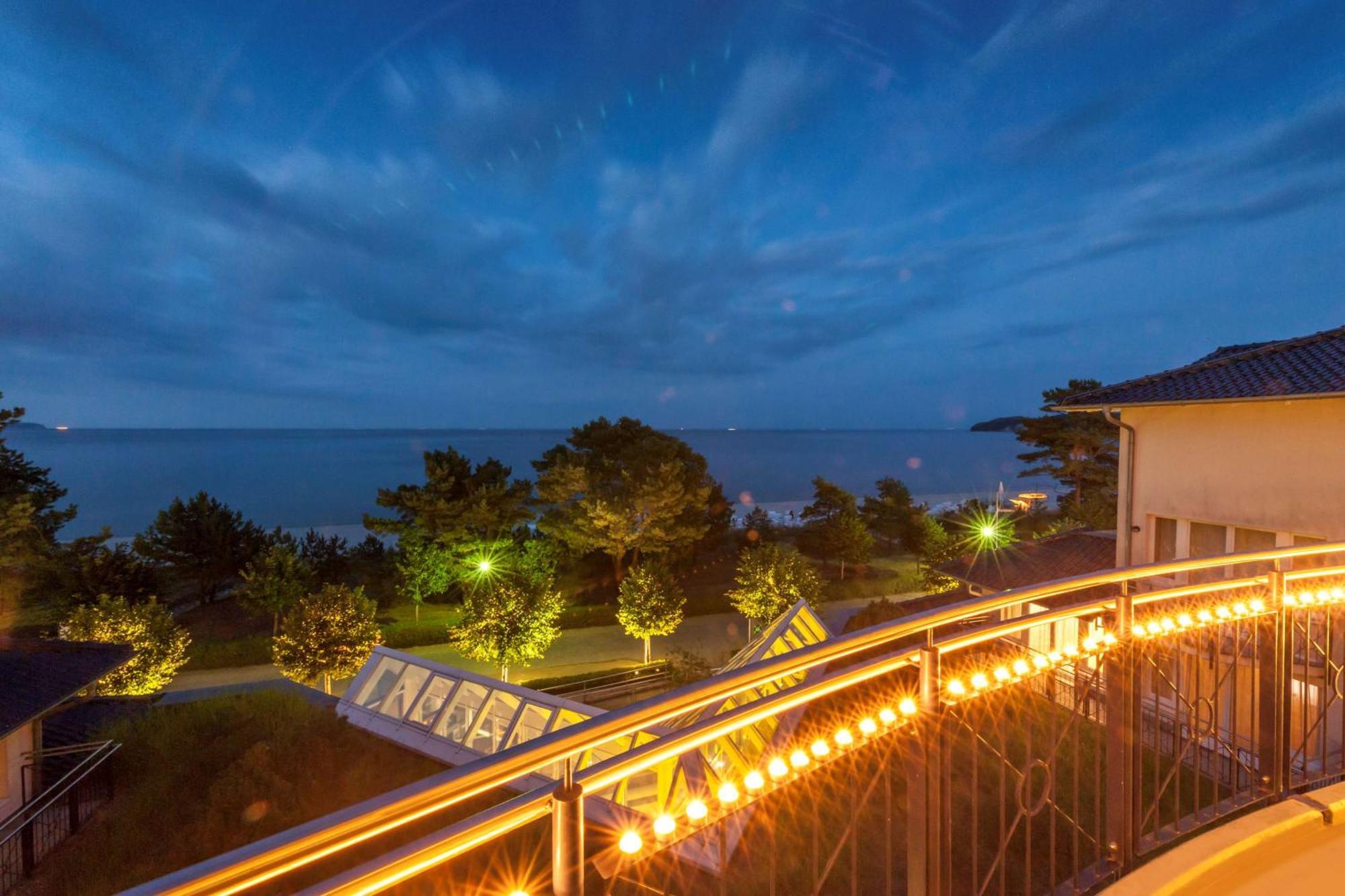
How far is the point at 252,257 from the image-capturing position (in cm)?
5425

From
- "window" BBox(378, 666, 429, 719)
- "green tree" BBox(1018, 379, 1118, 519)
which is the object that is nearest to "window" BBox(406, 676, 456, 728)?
"window" BBox(378, 666, 429, 719)

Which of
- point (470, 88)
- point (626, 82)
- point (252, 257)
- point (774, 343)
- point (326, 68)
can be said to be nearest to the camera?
point (470, 88)

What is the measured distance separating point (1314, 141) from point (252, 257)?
6870cm

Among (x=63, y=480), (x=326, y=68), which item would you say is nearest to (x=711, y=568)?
(x=326, y=68)

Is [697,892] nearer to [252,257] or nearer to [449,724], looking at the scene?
A: [449,724]

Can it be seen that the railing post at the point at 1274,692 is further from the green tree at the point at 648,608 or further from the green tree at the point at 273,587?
the green tree at the point at 273,587

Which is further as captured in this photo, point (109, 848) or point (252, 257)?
point (252, 257)

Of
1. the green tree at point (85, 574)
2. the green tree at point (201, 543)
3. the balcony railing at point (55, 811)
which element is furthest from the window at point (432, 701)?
the green tree at point (201, 543)

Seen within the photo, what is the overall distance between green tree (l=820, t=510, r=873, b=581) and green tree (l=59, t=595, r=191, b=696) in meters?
24.4

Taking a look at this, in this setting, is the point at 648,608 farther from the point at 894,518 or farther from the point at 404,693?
the point at 894,518

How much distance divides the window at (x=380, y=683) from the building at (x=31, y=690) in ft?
13.0

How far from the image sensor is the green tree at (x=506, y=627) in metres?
17.2

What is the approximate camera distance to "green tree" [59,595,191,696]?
15141 mm

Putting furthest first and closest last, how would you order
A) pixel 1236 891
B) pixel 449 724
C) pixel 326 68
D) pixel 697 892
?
pixel 326 68
pixel 449 724
pixel 697 892
pixel 1236 891
